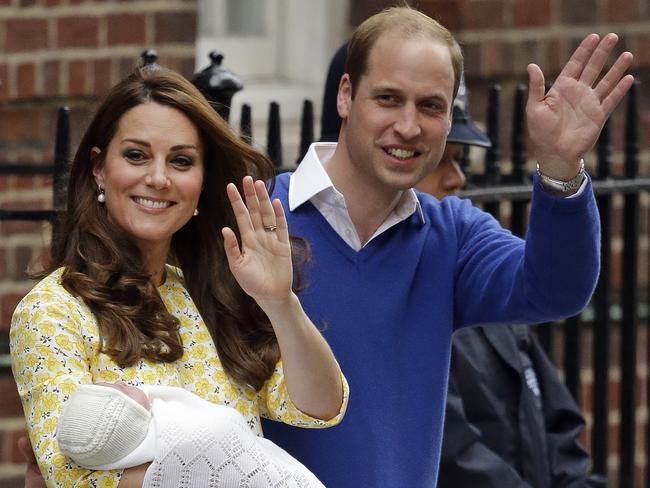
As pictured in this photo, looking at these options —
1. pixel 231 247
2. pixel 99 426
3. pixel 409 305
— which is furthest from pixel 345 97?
pixel 99 426

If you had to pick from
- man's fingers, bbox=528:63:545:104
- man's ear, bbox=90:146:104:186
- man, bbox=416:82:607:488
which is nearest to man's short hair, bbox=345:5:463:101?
man's fingers, bbox=528:63:545:104

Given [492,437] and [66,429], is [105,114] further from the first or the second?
[492,437]

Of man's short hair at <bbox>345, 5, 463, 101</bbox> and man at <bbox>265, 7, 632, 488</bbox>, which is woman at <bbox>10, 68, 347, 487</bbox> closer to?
man at <bbox>265, 7, 632, 488</bbox>

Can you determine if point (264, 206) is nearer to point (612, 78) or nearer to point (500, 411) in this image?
point (612, 78)

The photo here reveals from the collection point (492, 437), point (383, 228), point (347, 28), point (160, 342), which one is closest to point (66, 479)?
point (160, 342)

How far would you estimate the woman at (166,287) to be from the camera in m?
3.19

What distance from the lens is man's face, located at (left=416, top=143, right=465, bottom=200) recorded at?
4727 millimetres

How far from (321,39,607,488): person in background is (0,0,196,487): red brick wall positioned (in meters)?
1.31

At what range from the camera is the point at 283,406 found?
3.46 m

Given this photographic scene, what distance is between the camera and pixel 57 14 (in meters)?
5.56

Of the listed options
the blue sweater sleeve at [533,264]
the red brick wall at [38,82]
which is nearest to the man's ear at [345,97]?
the blue sweater sleeve at [533,264]

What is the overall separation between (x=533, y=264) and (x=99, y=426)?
1117 millimetres

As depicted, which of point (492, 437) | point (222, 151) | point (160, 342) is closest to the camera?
point (160, 342)

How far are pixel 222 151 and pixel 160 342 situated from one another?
0.48m
